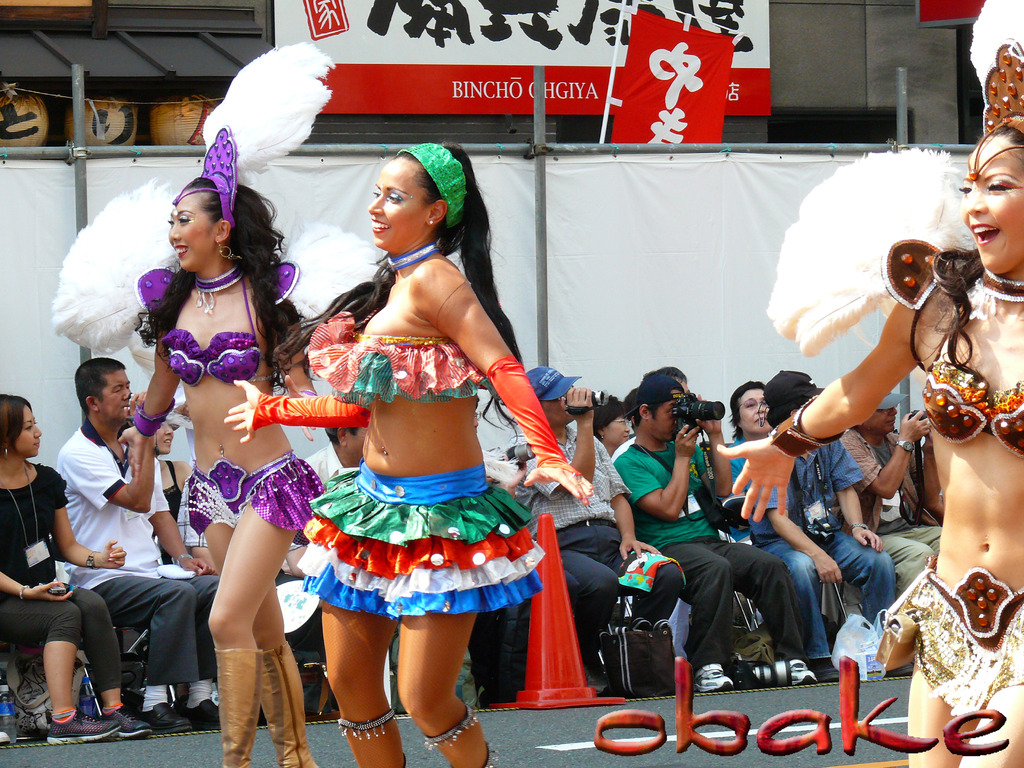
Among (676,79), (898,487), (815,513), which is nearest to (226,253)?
(815,513)

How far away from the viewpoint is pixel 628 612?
6.96m

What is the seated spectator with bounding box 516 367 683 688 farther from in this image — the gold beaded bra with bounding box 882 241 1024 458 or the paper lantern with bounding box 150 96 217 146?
the gold beaded bra with bounding box 882 241 1024 458

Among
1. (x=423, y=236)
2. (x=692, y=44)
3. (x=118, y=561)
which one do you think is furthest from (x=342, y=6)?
(x=423, y=236)

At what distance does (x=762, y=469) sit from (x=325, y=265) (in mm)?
2005

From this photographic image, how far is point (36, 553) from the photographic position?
6059mm

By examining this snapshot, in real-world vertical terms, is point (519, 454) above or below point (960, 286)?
below

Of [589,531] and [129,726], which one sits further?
[589,531]

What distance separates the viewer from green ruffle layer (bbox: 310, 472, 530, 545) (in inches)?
138

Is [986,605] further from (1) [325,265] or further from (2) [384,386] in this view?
(1) [325,265]

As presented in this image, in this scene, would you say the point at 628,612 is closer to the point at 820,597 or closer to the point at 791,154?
the point at 820,597

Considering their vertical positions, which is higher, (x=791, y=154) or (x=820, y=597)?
(x=791, y=154)

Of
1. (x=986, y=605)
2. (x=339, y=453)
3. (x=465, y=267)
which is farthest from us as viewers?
(x=339, y=453)

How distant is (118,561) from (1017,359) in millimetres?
4499

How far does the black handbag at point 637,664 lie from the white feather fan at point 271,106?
3.03 metres
